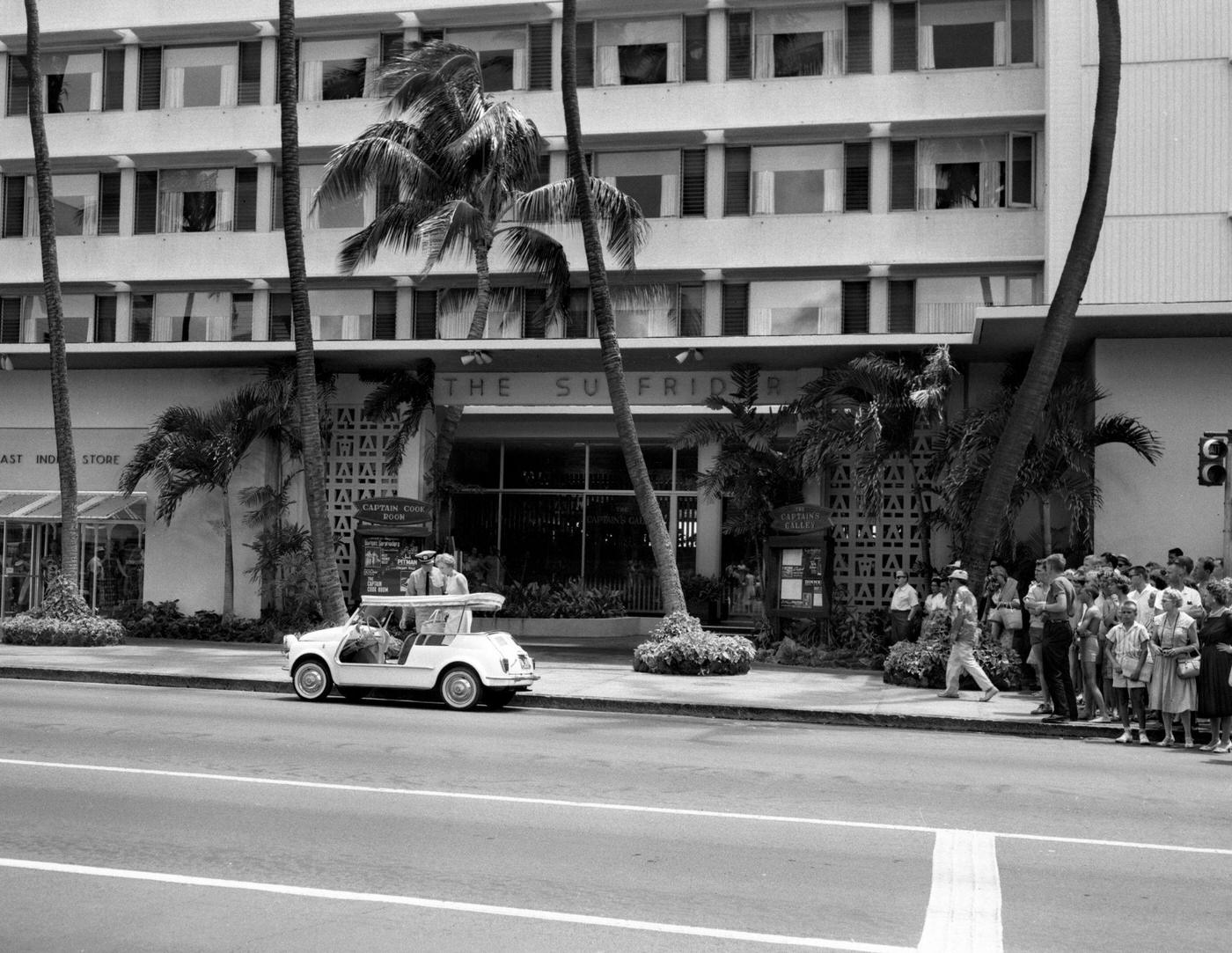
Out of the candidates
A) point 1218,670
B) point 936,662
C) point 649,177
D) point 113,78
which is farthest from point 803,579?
point 113,78

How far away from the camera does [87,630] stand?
76.0 ft

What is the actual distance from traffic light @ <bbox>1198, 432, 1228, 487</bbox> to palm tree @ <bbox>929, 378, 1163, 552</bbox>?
456 cm

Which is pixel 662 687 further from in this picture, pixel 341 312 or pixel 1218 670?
pixel 341 312

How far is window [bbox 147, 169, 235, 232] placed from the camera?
30.4 m

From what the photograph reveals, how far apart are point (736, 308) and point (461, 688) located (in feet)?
47.6

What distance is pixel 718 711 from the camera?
53.0 ft

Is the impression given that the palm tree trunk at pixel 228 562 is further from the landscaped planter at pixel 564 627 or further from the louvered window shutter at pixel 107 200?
the louvered window shutter at pixel 107 200

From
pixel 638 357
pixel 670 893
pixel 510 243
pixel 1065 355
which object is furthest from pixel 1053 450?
pixel 670 893

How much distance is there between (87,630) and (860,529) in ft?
45.0

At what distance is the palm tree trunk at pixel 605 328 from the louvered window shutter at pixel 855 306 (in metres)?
8.76

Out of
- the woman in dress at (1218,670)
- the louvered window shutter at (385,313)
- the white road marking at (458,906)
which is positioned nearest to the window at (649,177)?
the louvered window shutter at (385,313)

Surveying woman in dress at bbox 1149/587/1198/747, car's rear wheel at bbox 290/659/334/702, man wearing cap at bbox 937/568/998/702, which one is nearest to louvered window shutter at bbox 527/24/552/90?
man wearing cap at bbox 937/568/998/702

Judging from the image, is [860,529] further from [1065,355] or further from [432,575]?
[432,575]

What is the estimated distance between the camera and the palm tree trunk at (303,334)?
20.9 m
